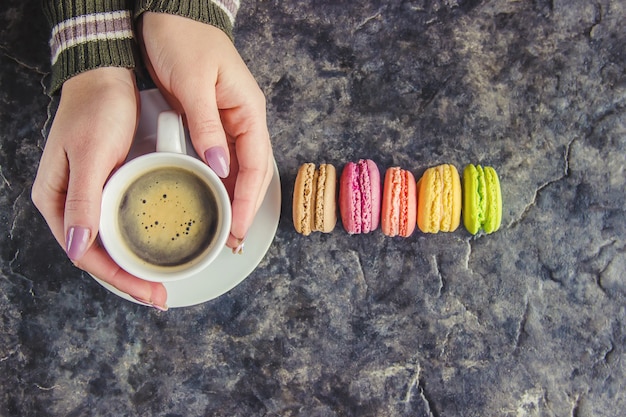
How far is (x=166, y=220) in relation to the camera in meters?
1.06

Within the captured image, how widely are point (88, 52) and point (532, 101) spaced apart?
0.91 meters

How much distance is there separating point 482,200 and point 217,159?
1.84 ft

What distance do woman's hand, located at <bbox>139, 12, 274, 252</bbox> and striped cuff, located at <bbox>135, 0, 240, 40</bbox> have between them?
0.03ft

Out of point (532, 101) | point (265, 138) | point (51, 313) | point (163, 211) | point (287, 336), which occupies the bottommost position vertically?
point (51, 313)

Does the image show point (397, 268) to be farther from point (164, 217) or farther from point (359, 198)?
point (164, 217)

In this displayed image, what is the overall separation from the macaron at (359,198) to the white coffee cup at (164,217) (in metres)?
0.29

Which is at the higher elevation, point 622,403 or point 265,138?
point 265,138

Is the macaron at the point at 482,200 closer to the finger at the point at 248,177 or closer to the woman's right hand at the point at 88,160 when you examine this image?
the finger at the point at 248,177

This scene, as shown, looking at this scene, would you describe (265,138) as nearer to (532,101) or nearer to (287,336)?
(287,336)

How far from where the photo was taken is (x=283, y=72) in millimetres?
1358

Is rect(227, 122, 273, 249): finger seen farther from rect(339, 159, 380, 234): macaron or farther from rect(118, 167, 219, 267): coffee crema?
rect(339, 159, 380, 234): macaron

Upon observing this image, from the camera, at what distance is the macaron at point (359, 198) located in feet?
4.04

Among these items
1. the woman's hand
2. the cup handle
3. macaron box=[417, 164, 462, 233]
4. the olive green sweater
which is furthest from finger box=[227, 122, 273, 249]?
macaron box=[417, 164, 462, 233]

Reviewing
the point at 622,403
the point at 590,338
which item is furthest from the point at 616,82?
the point at 622,403
